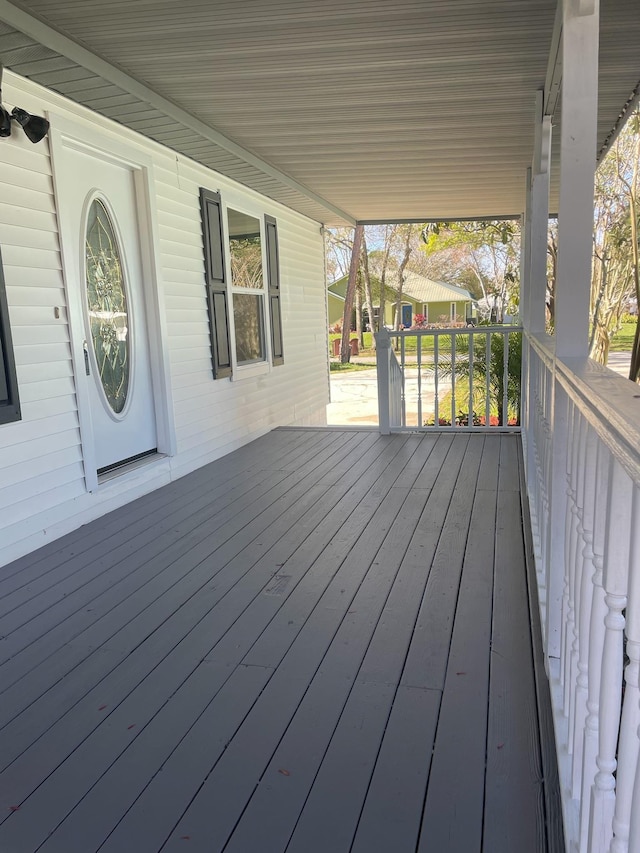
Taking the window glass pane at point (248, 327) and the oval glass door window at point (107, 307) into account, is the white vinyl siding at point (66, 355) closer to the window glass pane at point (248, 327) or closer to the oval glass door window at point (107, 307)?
the window glass pane at point (248, 327)

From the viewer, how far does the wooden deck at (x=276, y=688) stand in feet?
4.97

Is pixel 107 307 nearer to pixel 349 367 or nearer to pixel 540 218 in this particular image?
pixel 540 218

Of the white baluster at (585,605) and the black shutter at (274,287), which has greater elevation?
the black shutter at (274,287)

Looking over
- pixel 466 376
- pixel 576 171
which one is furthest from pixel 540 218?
pixel 466 376

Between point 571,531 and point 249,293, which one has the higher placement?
point 249,293

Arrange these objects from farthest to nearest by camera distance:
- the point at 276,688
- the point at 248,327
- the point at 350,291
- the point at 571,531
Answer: the point at 350,291 → the point at 248,327 → the point at 276,688 → the point at 571,531

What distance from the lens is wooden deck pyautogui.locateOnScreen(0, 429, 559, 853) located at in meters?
1.51

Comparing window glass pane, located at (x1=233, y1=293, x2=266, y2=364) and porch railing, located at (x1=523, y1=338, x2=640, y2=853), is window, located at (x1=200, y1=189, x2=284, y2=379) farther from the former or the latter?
porch railing, located at (x1=523, y1=338, x2=640, y2=853)

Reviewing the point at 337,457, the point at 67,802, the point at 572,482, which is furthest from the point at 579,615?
the point at 337,457

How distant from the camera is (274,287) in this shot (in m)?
6.96

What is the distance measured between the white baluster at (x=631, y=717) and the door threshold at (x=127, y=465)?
354 centimetres

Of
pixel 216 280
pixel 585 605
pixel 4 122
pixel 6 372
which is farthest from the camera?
pixel 216 280

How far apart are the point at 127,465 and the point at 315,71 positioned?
2.68 m

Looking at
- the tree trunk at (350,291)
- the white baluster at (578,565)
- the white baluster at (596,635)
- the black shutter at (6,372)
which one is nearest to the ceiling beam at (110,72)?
the black shutter at (6,372)
